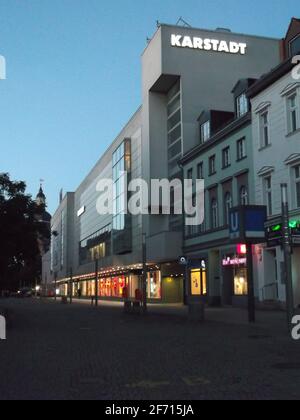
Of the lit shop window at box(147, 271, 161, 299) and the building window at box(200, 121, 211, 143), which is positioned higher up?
the building window at box(200, 121, 211, 143)

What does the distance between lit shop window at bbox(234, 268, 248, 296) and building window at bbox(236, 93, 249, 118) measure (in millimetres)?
10026

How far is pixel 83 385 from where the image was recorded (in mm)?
9586

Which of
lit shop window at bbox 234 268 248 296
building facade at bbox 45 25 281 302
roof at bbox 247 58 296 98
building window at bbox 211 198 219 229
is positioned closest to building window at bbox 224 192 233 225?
building window at bbox 211 198 219 229

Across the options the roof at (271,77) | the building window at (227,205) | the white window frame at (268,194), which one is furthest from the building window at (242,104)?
the white window frame at (268,194)

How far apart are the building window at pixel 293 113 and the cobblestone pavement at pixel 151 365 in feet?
44.3

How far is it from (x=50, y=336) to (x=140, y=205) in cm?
3896

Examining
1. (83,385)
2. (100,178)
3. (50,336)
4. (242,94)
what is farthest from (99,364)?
(100,178)

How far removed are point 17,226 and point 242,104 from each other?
1900 centimetres

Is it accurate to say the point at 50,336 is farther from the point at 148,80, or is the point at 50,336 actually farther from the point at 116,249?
the point at 116,249

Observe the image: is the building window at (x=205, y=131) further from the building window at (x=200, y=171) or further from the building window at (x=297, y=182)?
the building window at (x=297, y=182)

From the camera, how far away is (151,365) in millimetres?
11844

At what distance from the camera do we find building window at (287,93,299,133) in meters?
29.9

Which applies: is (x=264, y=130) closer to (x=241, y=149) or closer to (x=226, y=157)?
(x=241, y=149)

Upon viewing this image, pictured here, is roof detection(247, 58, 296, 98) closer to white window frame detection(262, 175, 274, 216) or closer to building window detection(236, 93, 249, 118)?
building window detection(236, 93, 249, 118)
